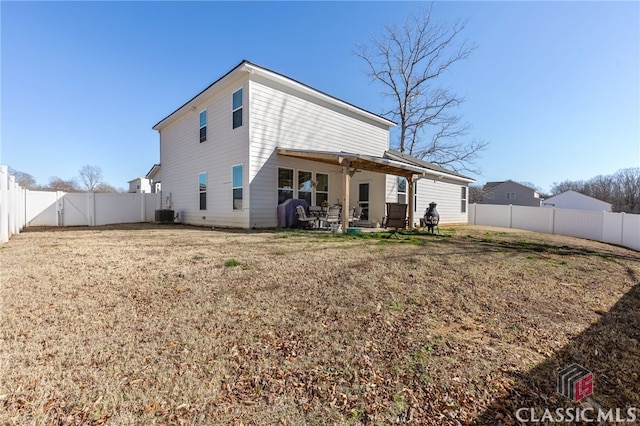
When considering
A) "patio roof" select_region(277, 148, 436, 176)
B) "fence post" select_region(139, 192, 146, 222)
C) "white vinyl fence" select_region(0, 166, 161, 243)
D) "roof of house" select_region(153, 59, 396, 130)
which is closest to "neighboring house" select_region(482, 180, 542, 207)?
"roof of house" select_region(153, 59, 396, 130)

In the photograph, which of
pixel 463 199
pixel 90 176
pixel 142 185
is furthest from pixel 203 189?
pixel 90 176

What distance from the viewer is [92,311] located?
2.78m

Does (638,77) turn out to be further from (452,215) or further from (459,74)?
(459,74)

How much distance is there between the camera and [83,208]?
537 inches

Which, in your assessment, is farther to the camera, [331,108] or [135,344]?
[331,108]

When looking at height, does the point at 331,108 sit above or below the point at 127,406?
above

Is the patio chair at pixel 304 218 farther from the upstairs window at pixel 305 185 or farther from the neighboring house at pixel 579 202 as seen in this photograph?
the neighboring house at pixel 579 202

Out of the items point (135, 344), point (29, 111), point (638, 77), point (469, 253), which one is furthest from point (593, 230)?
point (29, 111)

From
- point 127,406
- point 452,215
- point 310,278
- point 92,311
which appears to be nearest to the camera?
point 127,406

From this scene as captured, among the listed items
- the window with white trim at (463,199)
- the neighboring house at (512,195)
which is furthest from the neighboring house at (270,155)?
the neighboring house at (512,195)

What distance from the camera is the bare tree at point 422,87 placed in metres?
19.9

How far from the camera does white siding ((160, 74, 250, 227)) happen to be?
33.4 feet

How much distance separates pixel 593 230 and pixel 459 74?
495 inches

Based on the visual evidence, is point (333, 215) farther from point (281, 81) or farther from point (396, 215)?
point (281, 81)
